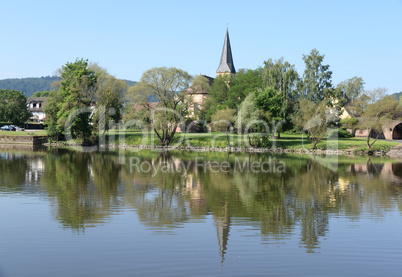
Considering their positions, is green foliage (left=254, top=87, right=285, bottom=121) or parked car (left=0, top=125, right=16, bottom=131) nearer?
green foliage (left=254, top=87, right=285, bottom=121)

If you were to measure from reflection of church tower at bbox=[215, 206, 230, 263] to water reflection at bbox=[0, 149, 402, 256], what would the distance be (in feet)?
0.12

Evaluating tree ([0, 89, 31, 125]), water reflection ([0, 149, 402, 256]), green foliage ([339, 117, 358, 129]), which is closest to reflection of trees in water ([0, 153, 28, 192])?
water reflection ([0, 149, 402, 256])

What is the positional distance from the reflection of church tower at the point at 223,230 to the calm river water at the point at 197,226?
0.04 m

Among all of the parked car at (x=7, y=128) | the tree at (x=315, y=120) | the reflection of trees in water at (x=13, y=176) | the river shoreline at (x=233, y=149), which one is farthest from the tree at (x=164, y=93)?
the parked car at (x=7, y=128)

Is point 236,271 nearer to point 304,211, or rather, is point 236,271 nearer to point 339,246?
point 339,246

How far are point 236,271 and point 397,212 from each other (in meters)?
12.6

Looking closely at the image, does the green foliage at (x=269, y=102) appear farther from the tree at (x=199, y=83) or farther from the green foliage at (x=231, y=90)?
the green foliage at (x=231, y=90)

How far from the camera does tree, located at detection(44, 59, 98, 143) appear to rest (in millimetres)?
72188

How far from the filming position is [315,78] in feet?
253

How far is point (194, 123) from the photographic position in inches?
3841

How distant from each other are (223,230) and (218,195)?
868cm

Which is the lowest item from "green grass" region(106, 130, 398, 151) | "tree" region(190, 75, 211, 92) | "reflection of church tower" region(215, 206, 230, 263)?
"reflection of church tower" region(215, 206, 230, 263)

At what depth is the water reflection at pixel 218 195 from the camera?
60.3 feet

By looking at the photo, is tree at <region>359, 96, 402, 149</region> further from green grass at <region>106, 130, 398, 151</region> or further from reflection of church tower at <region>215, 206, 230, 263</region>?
reflection of church tower at <region>215, 206, 230, 263</region>
